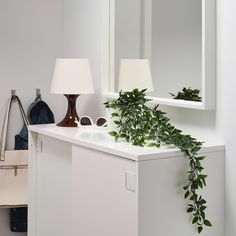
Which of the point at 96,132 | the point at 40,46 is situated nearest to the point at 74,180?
the point at 96,132

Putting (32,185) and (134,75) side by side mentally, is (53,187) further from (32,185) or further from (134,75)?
(134,75)

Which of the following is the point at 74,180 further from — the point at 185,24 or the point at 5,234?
the point at 5,234

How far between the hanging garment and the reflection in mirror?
37.4 inches

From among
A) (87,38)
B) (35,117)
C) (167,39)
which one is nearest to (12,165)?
(35,117)

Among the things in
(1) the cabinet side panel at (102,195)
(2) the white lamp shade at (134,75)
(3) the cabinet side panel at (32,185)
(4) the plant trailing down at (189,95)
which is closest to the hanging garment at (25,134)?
(3) the cabinet side panel at (32,185)

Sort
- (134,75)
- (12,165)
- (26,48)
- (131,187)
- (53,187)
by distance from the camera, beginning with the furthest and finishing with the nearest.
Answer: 1. (26,48)
2. (12,165)
3. (53,187)
4. (134,75)
5. (131,187)

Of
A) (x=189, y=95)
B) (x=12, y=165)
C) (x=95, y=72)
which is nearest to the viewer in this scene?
(x=189, y=95)

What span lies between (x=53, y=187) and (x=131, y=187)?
2.84ft

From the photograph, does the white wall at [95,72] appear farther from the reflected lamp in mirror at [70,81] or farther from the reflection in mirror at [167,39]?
the reflected lamp in mirror at [70,81]

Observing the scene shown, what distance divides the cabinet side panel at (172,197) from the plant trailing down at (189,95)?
241 millimetres

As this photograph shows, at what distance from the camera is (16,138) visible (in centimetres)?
296

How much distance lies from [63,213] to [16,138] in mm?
878

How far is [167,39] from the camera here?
1.91 m

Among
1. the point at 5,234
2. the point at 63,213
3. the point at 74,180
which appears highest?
the point at 74,180
